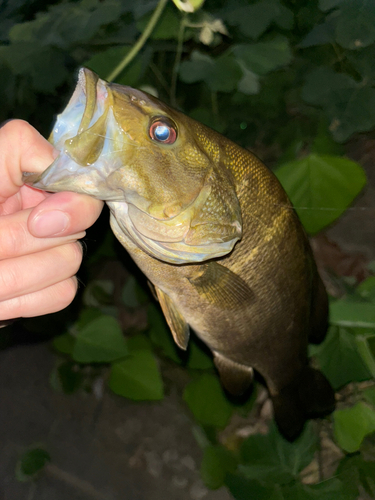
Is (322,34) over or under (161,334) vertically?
over

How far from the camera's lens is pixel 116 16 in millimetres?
1264

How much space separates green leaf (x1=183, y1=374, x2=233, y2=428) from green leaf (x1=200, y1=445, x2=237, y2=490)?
0.10 meters

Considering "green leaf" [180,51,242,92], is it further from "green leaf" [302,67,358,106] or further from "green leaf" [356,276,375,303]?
"green leaf" [356,276,375,303]

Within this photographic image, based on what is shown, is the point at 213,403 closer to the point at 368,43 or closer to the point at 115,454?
the point at 115,454

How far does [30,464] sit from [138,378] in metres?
0.55

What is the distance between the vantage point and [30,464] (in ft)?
4.96

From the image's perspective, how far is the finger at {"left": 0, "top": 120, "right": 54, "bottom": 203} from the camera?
667 millimetres

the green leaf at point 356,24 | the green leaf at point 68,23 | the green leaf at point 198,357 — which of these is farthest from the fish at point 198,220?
the green leaf at point 68,23

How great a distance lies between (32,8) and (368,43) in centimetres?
108

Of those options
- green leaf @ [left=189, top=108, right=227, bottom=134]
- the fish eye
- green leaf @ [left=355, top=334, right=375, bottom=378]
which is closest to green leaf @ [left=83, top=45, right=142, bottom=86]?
green leaf @ [left=189, top=108, right=227, bottom=134]

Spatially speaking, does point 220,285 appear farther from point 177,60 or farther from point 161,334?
point 177,60

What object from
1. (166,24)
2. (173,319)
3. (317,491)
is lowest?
(317,491)

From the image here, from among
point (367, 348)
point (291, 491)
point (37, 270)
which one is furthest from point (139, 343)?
point (37, 270)

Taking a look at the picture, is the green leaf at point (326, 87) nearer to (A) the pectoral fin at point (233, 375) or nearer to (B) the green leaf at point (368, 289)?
(B) the green leaf at point (368, 289)
